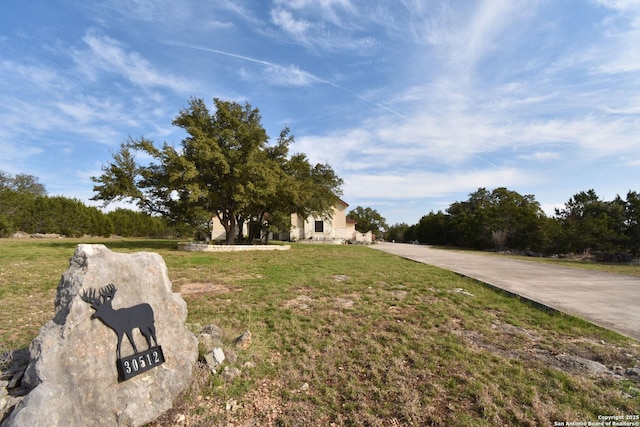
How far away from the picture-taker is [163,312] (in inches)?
126

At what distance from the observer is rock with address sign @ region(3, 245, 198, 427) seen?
2353 millimetres

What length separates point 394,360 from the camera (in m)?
3.72

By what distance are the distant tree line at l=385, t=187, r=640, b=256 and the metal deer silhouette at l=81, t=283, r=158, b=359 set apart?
87.5ft

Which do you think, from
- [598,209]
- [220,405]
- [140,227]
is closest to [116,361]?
[220,405]

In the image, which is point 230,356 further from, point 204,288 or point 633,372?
point 633,372

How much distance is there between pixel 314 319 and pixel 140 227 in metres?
42.5

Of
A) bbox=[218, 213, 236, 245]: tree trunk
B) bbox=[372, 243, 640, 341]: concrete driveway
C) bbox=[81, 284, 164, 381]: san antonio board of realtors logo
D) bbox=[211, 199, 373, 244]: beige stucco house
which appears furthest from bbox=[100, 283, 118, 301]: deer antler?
bbox=[211, 199, 373, 244]: beige stucco house

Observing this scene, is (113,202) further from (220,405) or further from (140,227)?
(140,227)

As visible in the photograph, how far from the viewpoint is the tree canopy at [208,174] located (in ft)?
55.0

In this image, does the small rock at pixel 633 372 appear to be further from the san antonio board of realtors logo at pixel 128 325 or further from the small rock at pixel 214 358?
the san antonio board of realtors logo at pixel 128 325

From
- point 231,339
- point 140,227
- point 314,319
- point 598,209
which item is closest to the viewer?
point 231,339

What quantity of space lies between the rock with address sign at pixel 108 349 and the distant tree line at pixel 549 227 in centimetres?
2649

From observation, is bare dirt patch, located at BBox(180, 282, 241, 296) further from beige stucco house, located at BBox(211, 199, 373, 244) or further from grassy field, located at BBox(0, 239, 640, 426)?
beige stucco house, located at BBox(211, 199, 373, 244)

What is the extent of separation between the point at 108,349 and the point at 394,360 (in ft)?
9.98
